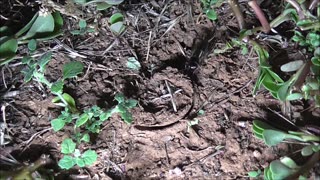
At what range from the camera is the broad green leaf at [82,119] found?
160cm

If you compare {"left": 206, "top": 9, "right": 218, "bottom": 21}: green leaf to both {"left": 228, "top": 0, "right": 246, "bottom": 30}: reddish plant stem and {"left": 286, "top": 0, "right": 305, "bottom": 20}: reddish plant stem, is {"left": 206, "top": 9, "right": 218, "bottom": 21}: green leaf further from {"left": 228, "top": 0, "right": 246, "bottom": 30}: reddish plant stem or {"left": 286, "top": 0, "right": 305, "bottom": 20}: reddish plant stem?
{"left": 286, "top": 0, "right": 305, "bottom": 20}: reddish plant stem

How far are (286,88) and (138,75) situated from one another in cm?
54

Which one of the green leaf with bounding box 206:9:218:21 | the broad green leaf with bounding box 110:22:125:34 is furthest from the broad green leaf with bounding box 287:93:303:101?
the broad green leaf with bounding box 110:22:125:34

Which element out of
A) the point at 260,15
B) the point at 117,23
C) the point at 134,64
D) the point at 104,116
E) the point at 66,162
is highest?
the point at 260,15

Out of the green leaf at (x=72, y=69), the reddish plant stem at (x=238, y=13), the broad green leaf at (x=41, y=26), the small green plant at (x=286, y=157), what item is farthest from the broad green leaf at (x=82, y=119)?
the reddish plant stem at (x=238, y=13)

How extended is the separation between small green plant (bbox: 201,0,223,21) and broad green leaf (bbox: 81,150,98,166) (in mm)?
687

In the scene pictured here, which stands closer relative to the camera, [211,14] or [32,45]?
[32,45]

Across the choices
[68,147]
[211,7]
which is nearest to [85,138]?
[68,147]

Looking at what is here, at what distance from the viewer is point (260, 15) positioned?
1.75m

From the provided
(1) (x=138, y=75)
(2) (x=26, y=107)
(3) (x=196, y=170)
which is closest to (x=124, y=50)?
(1) (x=138, y=75)

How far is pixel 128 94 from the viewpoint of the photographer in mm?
1705

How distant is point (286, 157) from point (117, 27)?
0.80 m

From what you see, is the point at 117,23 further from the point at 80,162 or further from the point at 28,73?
the point at 80,162

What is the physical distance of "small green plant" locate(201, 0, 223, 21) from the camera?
1807 mm
